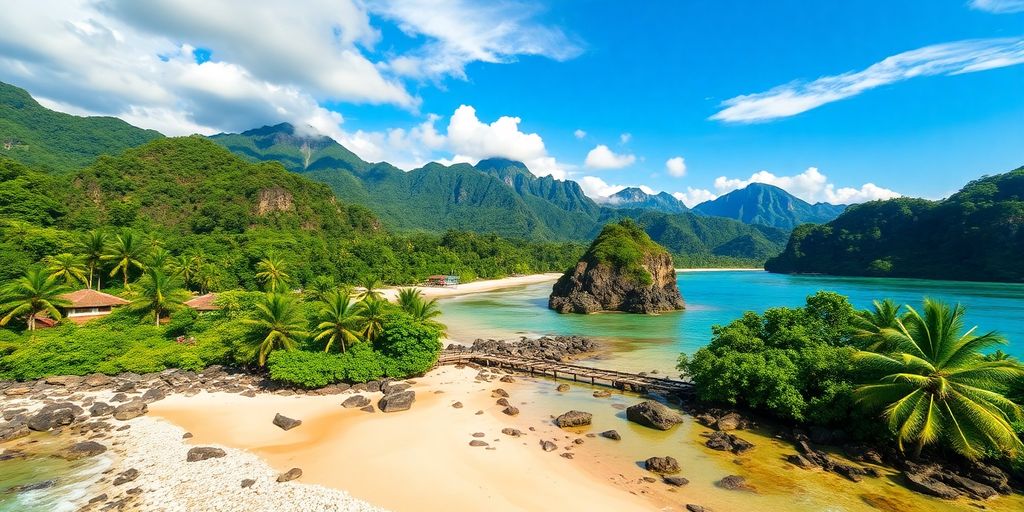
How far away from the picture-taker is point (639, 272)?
82062mm

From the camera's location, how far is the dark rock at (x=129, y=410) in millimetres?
23500

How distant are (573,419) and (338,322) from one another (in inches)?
698

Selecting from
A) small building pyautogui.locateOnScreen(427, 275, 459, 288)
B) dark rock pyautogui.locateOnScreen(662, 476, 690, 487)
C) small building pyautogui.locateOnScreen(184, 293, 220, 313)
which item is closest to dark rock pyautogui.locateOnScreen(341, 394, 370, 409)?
dark rock pyautogui.locateOnScreen(662, 476, 690, 487)

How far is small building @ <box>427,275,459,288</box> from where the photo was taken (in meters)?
115

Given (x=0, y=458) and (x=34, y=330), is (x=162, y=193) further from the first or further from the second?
(x=0, y=458)

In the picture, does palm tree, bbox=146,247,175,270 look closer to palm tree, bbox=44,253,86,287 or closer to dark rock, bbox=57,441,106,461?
palm tree, bbox=44,253,86,287

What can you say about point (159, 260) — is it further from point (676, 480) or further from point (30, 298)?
point (676, 480)

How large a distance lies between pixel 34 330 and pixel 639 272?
79.8 meters

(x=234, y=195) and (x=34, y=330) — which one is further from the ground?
(x=234, y=195)

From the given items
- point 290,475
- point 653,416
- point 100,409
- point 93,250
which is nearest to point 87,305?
point 93,250

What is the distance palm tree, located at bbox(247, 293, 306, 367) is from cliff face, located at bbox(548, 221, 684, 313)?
54.7 meters

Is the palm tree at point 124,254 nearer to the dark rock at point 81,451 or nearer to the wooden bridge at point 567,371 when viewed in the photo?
the dark rock at point 81,451

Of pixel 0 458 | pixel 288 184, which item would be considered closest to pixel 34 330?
pixel 0 458

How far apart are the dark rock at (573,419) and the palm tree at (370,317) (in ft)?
51.2
